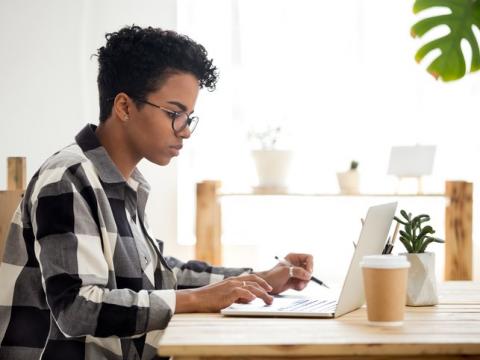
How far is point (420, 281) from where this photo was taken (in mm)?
1618

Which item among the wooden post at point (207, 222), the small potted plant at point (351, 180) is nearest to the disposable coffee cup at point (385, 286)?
the wooden post at point (207, 222)

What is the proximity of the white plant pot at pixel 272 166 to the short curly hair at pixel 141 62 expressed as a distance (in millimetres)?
2123

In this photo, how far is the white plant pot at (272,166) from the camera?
411 cm

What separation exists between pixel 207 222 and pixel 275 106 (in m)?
0.87

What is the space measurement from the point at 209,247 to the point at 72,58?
1282 millimetres

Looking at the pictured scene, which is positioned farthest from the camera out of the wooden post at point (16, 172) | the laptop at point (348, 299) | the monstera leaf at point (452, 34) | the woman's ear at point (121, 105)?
the monstera leaf at point (452, 34)

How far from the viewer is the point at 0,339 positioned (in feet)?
5.65

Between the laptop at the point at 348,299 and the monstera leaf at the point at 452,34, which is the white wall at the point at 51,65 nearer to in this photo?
the monstera leaf at the point at 452,34

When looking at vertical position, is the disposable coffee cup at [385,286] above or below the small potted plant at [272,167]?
below

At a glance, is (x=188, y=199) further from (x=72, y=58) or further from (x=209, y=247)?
(x=72, y=58)

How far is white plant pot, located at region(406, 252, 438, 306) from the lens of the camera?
5.31ft

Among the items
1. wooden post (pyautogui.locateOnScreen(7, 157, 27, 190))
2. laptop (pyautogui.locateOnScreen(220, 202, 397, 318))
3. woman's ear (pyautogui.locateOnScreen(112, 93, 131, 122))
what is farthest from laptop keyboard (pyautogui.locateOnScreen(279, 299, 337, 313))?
wooden post (pyautogui.locateOnScreen(7, 157, 27, 190))

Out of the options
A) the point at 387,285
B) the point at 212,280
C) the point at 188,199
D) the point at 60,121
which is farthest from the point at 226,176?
the point at 387,285

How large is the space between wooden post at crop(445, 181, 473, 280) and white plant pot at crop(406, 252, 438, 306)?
7.86 feet
